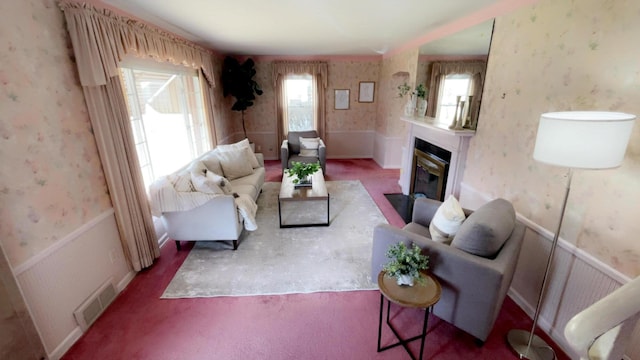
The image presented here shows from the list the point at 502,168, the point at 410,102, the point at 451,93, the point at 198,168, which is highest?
the point at 451,93

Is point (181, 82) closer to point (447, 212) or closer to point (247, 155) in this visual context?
point (247, 155)

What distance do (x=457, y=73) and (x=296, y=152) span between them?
330cm

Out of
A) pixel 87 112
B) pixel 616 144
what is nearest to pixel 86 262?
pixel 87 112

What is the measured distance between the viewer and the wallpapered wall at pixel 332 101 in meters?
6.08

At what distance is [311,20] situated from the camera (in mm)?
2967

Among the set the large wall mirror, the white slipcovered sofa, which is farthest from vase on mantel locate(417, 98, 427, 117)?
the white slipcovered sofa

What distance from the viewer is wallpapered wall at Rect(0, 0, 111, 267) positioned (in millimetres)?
1492

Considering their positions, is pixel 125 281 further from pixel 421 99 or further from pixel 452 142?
pixel 421 99

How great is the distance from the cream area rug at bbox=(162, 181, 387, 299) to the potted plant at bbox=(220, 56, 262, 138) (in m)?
3.05

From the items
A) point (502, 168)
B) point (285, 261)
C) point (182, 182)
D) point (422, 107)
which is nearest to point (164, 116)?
point (182, 182)

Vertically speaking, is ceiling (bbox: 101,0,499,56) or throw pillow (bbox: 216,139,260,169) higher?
ceiling (bbox: 101,0,499,56)

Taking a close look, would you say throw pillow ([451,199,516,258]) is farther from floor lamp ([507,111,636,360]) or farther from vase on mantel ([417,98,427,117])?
vase on mantel ([417,98,427,117])

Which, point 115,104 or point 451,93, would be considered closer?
point 115,104

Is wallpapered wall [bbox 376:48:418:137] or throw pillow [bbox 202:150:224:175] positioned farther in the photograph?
wallpapered wall [bbox 376:48:418:137]
